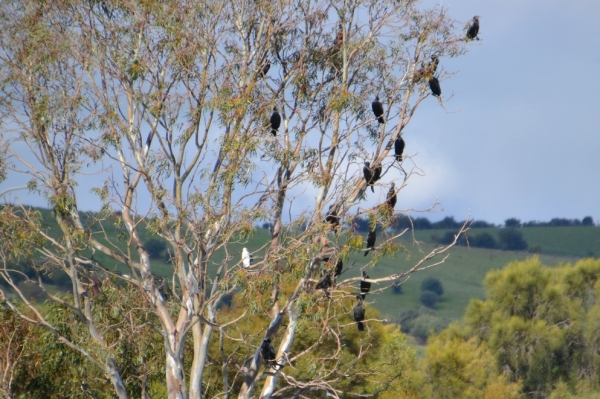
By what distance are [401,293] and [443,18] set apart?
86.3 metres

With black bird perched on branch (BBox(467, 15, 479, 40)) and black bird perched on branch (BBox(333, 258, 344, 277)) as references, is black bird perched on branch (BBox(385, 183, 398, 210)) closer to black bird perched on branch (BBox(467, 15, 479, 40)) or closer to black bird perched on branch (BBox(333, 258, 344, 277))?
black bird perched on branch (BBox(333, 258, 344, 277))

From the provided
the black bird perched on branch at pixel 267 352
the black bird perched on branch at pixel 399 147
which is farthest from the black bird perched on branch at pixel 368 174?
the black bird perched on branch at pixel 267 352

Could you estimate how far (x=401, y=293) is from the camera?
98.1 metres

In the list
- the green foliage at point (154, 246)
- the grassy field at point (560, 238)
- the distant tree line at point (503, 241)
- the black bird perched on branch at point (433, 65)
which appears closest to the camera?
the black bird perched on branch at point (433, 65)

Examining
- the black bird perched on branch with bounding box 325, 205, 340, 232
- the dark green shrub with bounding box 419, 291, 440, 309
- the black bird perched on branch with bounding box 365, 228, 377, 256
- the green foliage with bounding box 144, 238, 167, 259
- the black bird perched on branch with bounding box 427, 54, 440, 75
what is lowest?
the black bird perched on branch with bounding box 365, 228, 377, 256

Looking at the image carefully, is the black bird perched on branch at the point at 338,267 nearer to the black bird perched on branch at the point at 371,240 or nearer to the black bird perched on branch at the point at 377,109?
the black bird perched on branch at the point at 371,240

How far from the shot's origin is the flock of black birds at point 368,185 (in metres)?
11.5

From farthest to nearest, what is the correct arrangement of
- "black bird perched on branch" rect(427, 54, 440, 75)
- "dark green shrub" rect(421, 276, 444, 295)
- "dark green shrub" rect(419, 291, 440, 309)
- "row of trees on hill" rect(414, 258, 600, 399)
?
"dark green shrub" rect(421, 276, 444, 295), "dark green shrub" rect(419, 291, 440, 309), "row of trees on hill" rect(414, 258, 600, 399), "black bird perched on branch" rect(427, 54, 440, 75)

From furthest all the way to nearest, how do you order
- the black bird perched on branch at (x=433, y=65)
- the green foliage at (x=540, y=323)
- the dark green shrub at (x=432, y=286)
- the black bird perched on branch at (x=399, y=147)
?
the dark green shrub at (x=432, y=286) → the green foliage at (x=540, y=323) → the black bird perched on branch at (x=433, y=65) → the black bird perched on branch at (x=399, y=147)

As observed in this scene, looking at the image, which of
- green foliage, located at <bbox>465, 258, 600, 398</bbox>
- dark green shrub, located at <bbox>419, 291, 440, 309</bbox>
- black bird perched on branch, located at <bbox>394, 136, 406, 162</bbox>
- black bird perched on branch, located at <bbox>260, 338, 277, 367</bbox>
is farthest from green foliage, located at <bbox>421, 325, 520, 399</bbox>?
dark green shrub, located at <bbox>419, 291, 440, 309</bbox>

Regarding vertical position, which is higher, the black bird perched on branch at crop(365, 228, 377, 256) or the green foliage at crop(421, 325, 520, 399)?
the black bird perched on branch at crop(365, 228, 377, 256)

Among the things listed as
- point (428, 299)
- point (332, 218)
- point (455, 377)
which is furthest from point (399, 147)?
point (428, 299)

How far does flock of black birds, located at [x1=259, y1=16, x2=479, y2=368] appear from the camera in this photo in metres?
11.5

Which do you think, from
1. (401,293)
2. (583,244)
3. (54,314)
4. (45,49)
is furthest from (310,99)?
(583,244)
